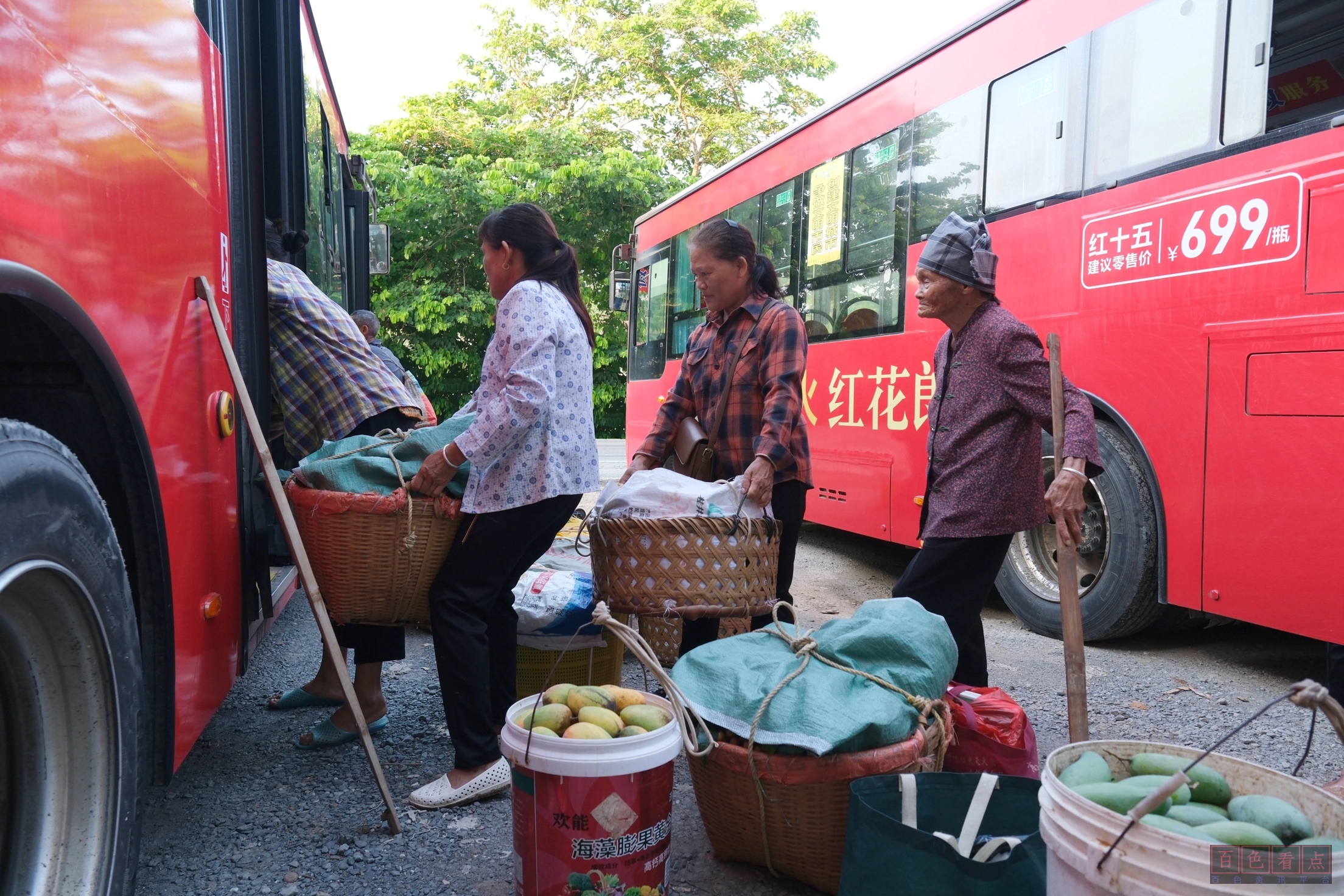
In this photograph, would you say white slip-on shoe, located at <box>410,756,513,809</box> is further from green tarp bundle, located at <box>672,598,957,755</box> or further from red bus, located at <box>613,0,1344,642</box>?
red bus, located at <box>613,0,1344,642</box>

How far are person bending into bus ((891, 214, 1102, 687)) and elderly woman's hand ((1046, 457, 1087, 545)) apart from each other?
26 cm

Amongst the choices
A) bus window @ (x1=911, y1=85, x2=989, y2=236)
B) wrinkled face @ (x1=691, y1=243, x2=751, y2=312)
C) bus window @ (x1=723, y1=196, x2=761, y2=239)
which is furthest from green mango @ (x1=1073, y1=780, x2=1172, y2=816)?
bus window @ (x1=723, y1=196, x2=761, y2=239)

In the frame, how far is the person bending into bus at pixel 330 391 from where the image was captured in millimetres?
3232

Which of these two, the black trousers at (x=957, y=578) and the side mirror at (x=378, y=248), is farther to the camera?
the side mirror at (x=378, y=248)

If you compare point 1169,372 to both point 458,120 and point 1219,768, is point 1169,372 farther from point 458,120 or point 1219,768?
point 458,120

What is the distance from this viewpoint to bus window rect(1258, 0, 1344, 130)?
3.91m

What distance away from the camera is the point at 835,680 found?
2.35 metres

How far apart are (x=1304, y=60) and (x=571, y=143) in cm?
1803

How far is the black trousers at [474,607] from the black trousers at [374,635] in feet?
1.81

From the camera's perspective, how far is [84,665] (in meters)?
1.48

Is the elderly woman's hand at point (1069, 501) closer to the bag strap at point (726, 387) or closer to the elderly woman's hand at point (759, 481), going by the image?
the elderly woman's hand at point (759, 481)

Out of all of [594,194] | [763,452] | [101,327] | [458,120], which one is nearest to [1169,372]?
[763,452]

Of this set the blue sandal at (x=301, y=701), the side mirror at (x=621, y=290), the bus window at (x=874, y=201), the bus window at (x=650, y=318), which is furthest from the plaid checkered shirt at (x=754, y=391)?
the side mirror at (x=621, y=290)

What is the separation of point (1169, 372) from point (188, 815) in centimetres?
405
